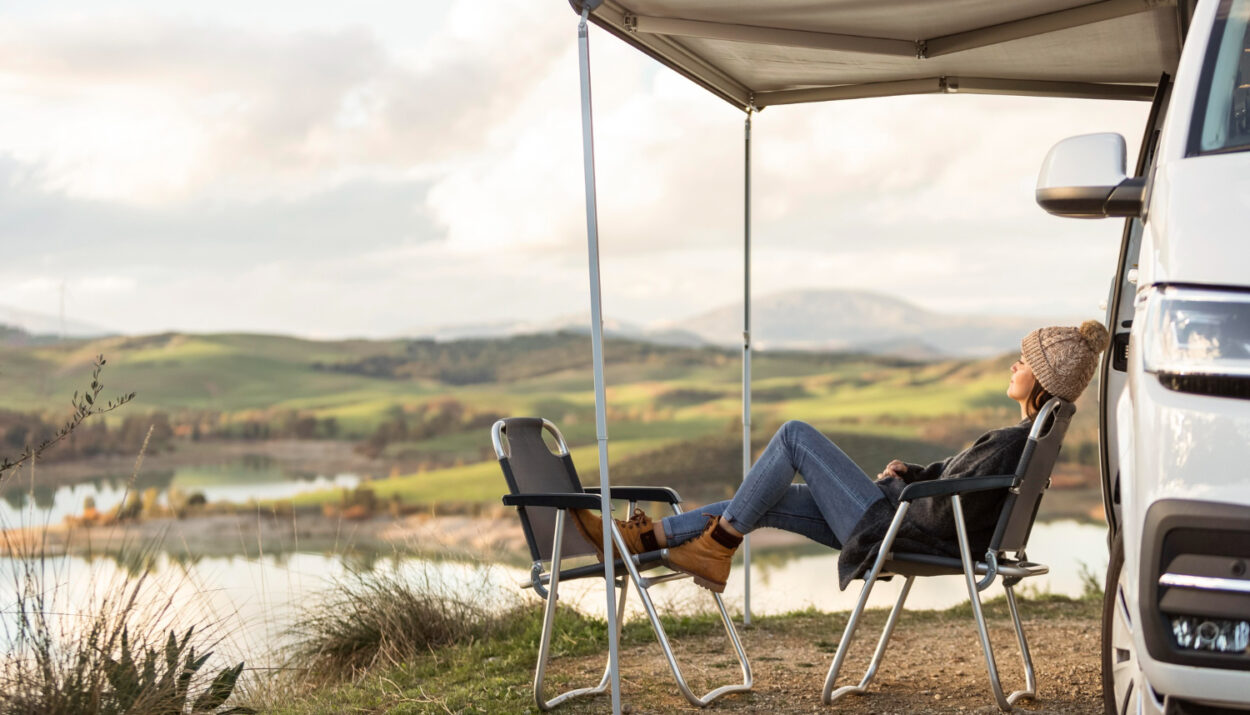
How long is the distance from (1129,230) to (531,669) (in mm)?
2725

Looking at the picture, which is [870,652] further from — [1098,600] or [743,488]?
[1098,600]

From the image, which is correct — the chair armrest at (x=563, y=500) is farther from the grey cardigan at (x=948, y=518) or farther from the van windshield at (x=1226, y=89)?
the van windshield at (x=1226, y=89)

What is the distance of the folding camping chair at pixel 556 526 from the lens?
3.47 metres

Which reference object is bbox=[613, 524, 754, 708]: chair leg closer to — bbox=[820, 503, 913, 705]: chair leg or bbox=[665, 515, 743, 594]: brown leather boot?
bbox=[665, 515, 743, 594]: brown leather boot

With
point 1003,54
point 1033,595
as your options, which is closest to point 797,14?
point 1003,54

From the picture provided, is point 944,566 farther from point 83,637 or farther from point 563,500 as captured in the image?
point 83,637

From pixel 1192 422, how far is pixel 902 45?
2.87 m

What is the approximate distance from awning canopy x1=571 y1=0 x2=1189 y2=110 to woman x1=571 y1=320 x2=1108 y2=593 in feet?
4.08

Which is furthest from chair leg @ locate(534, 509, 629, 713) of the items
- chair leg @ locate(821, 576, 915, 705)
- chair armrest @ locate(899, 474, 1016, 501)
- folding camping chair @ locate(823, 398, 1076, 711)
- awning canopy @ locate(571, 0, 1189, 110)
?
awning canopy @ locate(571, 0, 1189, 110)

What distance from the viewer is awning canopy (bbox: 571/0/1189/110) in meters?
3.83

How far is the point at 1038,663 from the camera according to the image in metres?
4.38

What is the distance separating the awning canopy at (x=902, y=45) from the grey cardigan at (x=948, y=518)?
1541 mm

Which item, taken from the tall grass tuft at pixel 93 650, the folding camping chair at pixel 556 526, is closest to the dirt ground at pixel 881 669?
the folding camping chair at pixel 556 526

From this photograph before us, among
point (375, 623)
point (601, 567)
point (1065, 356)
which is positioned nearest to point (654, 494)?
point (601, 567)
